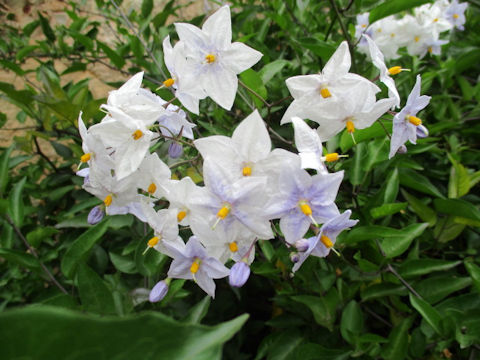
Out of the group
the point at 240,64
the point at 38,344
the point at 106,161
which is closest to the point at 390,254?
the point at 240,64

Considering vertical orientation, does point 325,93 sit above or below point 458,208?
above

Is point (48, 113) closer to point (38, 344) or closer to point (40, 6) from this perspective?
point (38, 344)

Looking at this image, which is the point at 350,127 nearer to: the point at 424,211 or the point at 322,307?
the point at 322,307

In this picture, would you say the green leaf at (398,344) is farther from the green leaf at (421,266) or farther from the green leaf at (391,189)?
the green leaf at (391,189)

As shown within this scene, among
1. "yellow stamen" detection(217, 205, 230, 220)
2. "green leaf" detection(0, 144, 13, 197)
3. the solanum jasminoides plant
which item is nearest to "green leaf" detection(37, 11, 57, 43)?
the solanum jasminoides plant


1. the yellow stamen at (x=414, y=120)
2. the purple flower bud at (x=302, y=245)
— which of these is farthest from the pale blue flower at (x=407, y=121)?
the purple flower bud at (x=302, y=245)

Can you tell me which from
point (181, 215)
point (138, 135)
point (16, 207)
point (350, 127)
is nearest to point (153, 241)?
point (181, 215)

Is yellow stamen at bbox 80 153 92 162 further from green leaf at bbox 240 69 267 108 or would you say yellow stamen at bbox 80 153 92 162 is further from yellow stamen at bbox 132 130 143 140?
green leaf at bbox 240 69 267 108
